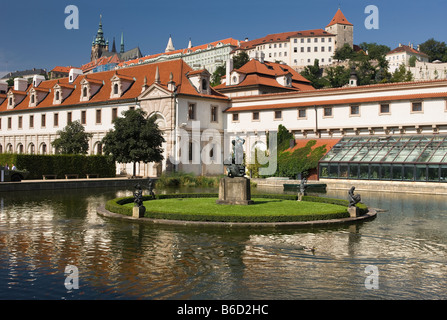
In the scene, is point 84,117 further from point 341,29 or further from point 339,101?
point 341,29

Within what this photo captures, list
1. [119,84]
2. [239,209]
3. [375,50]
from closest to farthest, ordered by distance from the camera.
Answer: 1. [239,209]
2. [119,84]
3. [375,50]

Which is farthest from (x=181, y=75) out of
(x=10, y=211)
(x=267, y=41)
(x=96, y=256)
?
(x=267, y=41)

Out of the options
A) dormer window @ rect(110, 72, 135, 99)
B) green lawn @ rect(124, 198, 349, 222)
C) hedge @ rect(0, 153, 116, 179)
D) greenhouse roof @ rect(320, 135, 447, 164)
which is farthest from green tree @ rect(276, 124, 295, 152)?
green lawn @ rect(124, 198, 349, 222)

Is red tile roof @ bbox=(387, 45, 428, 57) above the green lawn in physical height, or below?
above

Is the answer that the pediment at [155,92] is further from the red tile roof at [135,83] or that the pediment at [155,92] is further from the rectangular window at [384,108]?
the rectangular window at [384,108]

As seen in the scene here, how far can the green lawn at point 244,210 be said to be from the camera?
18781mm

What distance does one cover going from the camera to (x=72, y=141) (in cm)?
5722

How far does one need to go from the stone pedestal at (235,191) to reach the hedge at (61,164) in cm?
2538

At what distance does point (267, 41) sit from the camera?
16025 centimetres

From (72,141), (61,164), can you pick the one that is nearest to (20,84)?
(72,141)

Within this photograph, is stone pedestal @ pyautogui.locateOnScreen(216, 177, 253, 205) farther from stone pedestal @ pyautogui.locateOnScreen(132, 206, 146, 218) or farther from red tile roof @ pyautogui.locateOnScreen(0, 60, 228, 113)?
red tile roof @ pyautogui.locateOnScreen(0, 60, 228, 113)

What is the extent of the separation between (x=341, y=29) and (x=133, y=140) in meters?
128

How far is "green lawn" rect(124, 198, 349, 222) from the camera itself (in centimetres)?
1878

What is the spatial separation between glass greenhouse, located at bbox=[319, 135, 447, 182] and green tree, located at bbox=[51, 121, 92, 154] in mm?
29089
